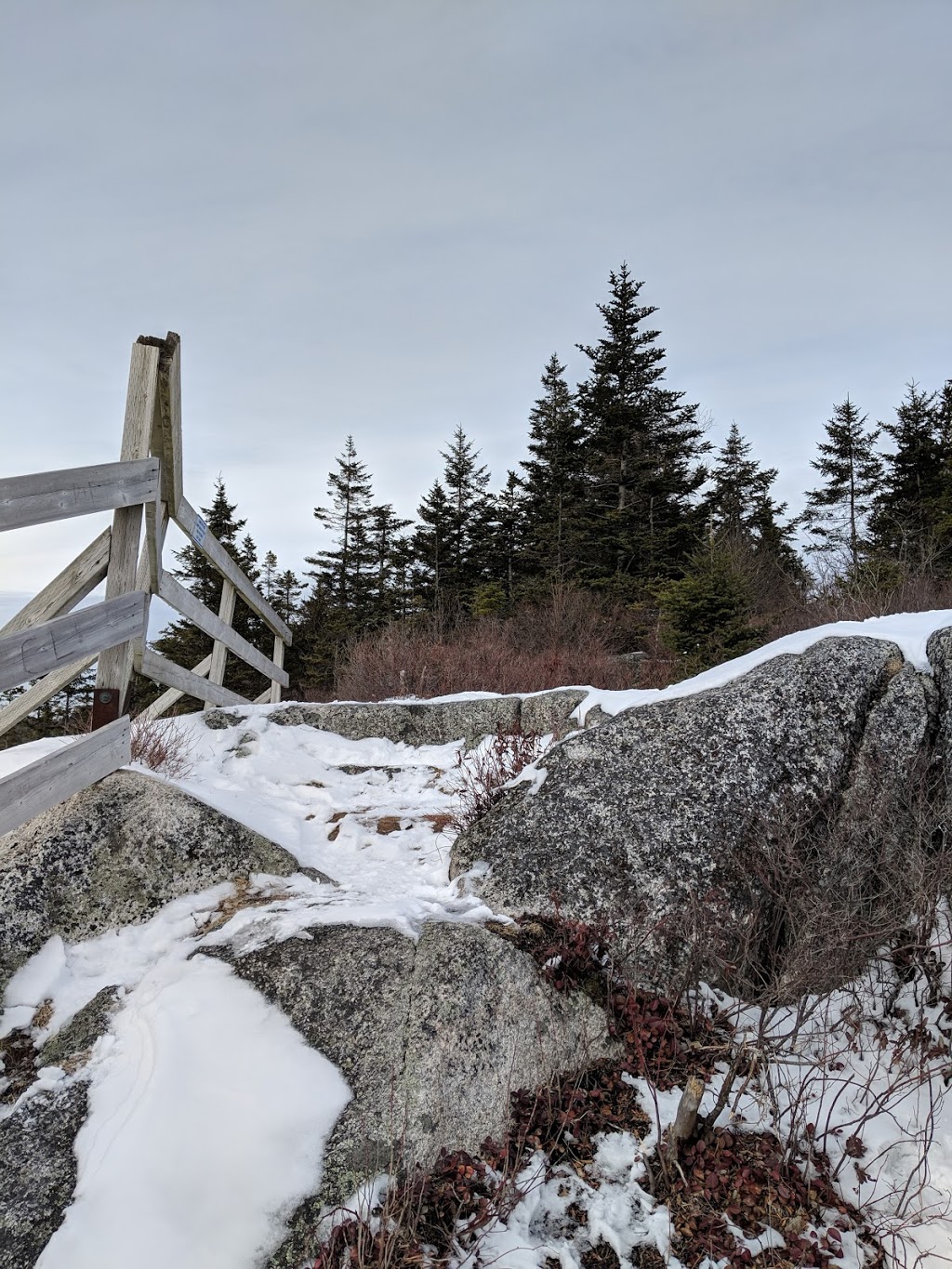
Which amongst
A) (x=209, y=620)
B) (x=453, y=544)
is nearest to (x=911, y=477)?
(x=453, y=544)

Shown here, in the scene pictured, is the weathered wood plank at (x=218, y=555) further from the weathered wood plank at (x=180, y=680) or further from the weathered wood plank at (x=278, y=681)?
the weathered wood plank at (x=180, y=680)

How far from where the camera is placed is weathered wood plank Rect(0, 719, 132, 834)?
7.63 ft

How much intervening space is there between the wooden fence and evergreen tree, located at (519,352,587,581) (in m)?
16.9

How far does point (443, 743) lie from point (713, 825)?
282 cm

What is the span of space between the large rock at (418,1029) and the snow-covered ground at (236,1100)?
72 millimetres

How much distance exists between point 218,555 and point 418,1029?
12.2ft

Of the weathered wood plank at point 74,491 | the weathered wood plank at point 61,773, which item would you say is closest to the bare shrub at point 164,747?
the weathered wood plank at point 61,773

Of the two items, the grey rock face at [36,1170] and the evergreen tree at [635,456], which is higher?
the evergreen tree at [635,456]

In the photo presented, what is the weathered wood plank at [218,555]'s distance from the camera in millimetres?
3947

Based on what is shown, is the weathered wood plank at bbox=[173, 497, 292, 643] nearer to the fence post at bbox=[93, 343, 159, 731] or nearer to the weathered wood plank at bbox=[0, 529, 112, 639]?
the fence post at bbox=[93, 343, 159, 731]

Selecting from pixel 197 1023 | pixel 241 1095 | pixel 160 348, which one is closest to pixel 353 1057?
pixel 241 1095

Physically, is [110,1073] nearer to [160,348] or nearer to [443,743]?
[160,348]

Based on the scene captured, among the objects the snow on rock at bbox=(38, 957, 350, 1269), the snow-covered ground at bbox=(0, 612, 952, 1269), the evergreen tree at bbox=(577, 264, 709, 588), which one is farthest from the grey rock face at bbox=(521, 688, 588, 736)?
the evergreen tree at bbox=(577, 264, 709, 588)

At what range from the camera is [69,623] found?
99.8 inches
